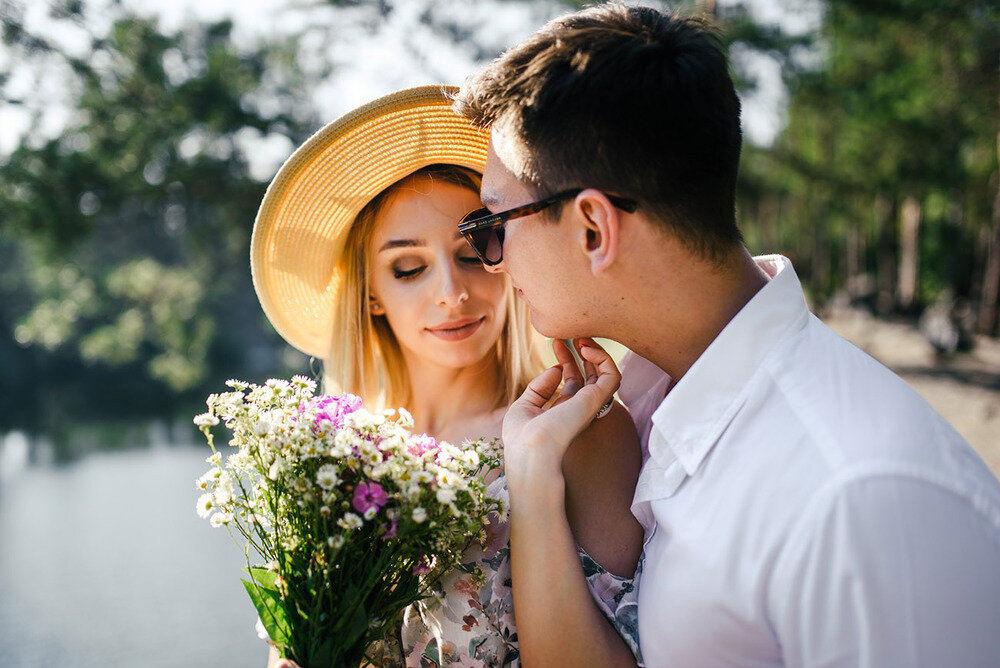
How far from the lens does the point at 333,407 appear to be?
2043mm

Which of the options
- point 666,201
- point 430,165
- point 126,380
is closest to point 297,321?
point 430,165

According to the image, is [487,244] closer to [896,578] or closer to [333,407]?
[333,407]

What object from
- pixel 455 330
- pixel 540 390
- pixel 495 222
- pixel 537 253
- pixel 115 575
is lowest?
pixel 115 575

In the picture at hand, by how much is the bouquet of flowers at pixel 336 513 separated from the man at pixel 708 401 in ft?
0.94

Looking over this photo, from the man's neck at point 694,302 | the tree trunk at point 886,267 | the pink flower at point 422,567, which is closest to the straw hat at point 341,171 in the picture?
the man's neck at point 694,302

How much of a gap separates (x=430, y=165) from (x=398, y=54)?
274 inches

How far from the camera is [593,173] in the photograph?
2.04m

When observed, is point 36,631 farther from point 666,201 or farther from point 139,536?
point 666,201

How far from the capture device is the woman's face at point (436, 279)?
279 cm

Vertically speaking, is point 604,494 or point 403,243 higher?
point 403,243

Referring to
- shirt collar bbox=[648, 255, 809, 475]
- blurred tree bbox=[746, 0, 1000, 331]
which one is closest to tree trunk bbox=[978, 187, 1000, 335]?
blurred tree bbox=[746, 0, 1000, 331]

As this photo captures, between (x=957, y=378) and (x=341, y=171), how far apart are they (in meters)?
12.9

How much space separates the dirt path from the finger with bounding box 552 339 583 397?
15.4 ft

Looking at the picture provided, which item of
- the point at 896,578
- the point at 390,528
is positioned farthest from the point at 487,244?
the point at 896,578
